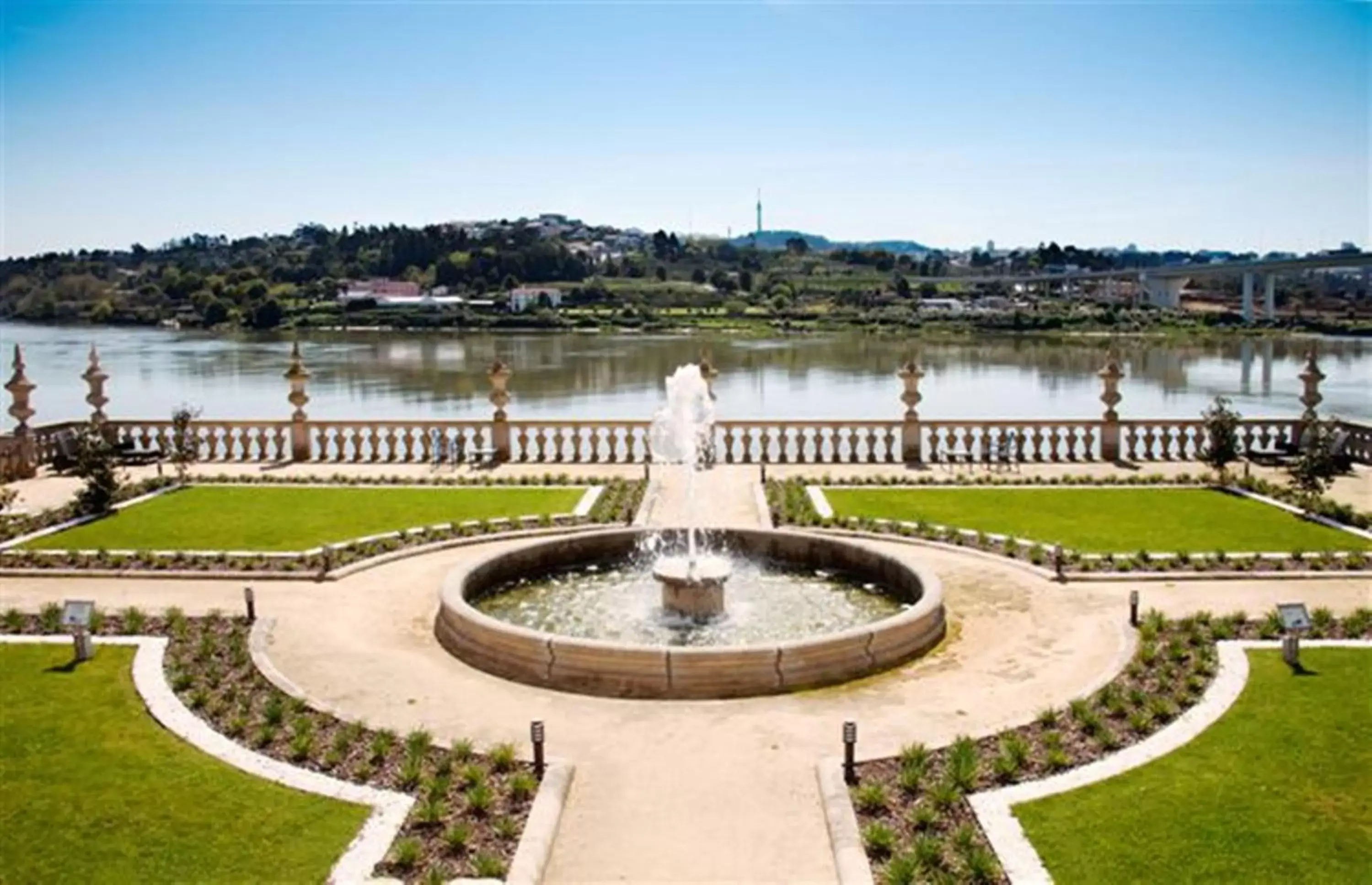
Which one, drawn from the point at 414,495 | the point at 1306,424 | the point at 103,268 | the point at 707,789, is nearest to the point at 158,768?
the point at 707,789

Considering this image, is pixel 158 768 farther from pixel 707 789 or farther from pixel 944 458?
pixel 944 458

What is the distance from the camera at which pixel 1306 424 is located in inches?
1021

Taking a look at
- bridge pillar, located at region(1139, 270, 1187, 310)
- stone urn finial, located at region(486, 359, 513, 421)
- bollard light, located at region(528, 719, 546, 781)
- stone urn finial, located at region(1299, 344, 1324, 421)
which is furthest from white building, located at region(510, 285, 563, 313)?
bollard light, located at region(528, 719, 546, 781)

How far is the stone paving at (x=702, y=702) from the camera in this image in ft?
27.9

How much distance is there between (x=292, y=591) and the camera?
15.4 m

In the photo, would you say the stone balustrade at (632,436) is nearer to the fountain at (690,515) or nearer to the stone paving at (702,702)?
the fountain at (690,515)

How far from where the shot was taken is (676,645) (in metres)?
13.0

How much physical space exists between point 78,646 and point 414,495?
964cm

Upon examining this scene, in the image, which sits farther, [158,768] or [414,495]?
[414,495]

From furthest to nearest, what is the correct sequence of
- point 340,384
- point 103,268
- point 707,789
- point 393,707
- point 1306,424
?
point 103,268 → point 340,384 → point 1306,424 → point 393,707 → point 707,789

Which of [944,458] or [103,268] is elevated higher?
[103,268]

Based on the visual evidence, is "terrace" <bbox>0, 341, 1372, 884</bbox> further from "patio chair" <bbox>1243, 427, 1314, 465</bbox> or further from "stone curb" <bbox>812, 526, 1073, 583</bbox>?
"patio chair" <bbox>1243, 427, 1314, 465</bbox>

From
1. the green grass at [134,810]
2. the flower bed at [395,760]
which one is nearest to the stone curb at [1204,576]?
the flower bed at [395,760]

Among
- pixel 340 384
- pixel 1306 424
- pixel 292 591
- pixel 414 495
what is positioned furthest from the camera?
pixel 340 384
